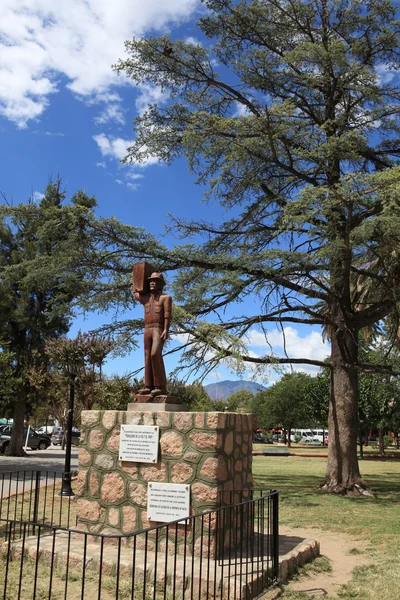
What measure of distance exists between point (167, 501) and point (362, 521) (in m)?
4.99

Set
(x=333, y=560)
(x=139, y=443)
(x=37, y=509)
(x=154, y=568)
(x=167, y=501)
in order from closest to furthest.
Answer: (x=154, y=568) → (x=167, y=501) → (x=139, y=443) → (x=333, y=560) → (x=37, y=509)

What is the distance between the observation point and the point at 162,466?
7035mm

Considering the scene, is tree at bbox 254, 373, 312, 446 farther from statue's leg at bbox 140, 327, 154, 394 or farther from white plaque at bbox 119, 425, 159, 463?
white plaque at bbox 119, 425, 159, 463

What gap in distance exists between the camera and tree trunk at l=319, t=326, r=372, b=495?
14.4 meters

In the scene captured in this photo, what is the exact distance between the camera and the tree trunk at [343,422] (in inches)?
567

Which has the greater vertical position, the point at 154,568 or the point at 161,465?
the point at 161,465

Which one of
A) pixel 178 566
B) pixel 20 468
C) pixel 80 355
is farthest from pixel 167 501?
pixel 20 468

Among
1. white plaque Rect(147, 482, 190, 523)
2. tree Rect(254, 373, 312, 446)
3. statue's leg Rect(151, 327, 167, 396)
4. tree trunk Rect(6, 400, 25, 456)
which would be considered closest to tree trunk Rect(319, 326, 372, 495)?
statue's leg Rect(151, 327, 167, 396)

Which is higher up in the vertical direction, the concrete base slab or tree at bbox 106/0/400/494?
tree at bbox 106/0/400/494

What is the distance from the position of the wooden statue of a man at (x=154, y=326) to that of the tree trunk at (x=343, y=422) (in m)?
8.10

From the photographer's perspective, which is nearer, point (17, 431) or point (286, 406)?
point (17, 431)

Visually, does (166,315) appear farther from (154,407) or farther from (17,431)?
(17,431)

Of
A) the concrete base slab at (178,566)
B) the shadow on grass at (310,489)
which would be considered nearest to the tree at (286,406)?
the shadow on grass at (310,489)

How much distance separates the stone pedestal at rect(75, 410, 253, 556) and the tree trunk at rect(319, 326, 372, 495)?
767 centimetres
